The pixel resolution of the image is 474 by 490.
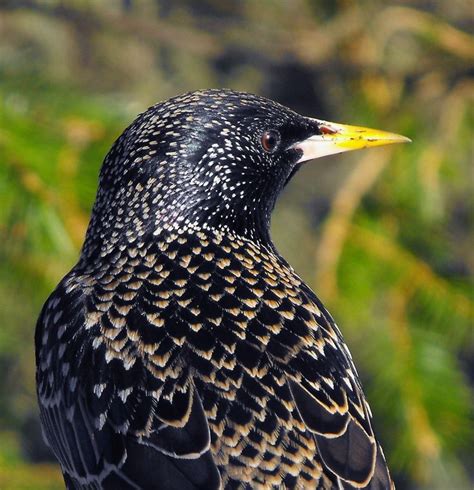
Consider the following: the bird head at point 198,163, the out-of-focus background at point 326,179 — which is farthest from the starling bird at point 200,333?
the out-of-focus background at point 326,179

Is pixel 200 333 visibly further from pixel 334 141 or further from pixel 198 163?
pixel 334 141

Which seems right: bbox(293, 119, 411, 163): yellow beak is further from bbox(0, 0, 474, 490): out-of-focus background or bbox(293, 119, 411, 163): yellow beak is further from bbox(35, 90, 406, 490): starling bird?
bbox(0, 0, 474, 490): out-of-focus background

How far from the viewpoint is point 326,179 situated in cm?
823

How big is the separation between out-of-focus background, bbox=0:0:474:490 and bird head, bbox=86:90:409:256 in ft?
2.98

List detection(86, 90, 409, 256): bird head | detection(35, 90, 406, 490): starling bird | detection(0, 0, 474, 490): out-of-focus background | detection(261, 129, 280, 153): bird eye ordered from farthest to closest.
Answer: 1. detection(0, 0, 474, 490): out-of-focus background
2. detection(261, 129, 280, 153): bird eye
3. detection(86, 90, 409, 256): bird head
4. detection(35, 90, 406, 490): starling bird

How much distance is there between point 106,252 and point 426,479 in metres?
→ 2.29

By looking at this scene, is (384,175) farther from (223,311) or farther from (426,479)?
(223,311)

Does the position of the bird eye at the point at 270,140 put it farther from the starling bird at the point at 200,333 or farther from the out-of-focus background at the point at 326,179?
the out-of-focus background at the point at 326,179

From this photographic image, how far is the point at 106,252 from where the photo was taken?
395 cm

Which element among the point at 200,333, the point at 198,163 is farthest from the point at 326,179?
the point at 200,333

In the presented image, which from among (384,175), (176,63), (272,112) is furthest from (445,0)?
(272,112)

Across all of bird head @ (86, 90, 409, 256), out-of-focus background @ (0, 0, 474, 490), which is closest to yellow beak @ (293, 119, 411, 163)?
bird head @ (86, 90, 409, 256)

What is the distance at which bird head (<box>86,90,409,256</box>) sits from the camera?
3934mm

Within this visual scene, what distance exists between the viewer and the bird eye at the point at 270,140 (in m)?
4.04
